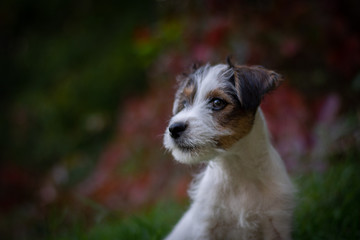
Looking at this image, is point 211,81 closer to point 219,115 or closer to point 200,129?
point 219,115

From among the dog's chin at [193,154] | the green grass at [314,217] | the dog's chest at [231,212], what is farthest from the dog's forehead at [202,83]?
the green grass at [314,217]

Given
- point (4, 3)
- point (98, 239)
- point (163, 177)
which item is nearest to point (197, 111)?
point (98, 239)

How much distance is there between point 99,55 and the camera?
9.81m

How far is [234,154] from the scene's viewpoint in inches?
107

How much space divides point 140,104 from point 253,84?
540cm

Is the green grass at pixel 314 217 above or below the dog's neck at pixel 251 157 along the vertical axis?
below

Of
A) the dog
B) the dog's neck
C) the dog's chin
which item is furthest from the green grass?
the dog's chin

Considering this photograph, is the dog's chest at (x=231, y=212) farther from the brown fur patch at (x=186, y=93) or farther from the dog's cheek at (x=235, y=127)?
the brown fur patch at (x=186, y=93)

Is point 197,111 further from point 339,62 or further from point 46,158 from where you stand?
point 46,158

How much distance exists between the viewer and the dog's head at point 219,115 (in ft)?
8.27

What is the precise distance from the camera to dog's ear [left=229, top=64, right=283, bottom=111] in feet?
8.38

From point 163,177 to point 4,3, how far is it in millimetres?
7379

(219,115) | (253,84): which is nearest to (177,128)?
(219,115)

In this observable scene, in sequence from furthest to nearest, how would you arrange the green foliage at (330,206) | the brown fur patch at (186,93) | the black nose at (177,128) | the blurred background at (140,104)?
the blurred background at (140,104), the green foliage at (330,206), the brown fur patch at (186,93), the black nose at (177,128)
